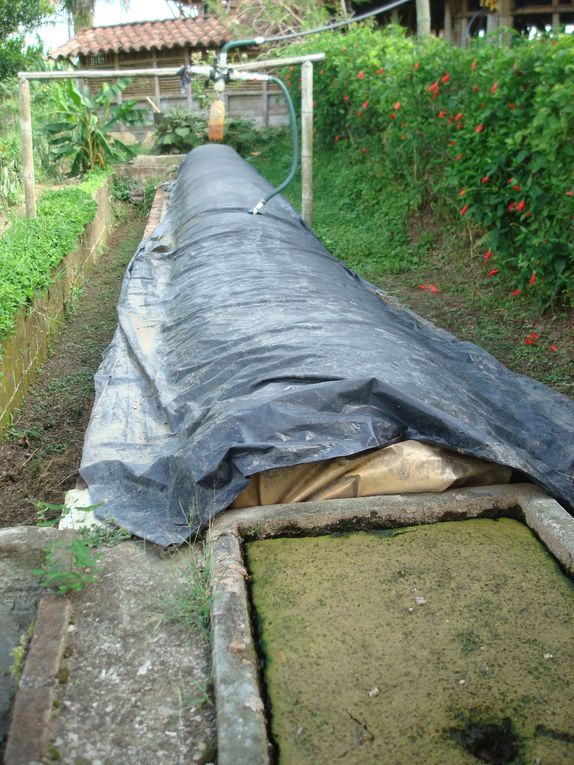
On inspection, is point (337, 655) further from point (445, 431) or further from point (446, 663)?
point (445, 431)

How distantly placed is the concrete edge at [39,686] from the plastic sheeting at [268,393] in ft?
1.61

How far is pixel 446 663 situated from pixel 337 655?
0.31 meters

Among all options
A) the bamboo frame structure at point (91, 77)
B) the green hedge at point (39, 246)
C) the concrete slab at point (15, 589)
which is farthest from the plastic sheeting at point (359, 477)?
the bamboo frame structure at point (91, 77)

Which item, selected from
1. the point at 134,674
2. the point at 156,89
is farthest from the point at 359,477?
the point at 156,89

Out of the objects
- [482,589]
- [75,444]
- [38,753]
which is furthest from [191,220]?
[38,753]

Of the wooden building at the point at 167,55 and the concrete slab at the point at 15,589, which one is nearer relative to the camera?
the concrete slab at the point at 15,589

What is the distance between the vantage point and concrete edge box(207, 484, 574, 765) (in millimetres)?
2146

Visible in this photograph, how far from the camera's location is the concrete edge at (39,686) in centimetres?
180

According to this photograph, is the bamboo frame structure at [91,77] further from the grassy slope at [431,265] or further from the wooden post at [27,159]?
the grassy slope at [431,265]

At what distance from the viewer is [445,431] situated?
282 centimetres

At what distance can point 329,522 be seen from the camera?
270 cm

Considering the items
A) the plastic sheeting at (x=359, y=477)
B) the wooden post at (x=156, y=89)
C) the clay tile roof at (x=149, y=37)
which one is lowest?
the plastic sheeting at (x=359, y=477)

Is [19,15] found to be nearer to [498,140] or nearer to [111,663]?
[498,140]

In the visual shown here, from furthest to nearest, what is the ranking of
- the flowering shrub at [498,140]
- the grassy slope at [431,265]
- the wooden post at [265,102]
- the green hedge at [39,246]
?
1. the wooden post at [265,102]
2. the grassy slope at [431,265]
3. the flowering shrub at [498,140]
4. the green hedge at [39,246]
